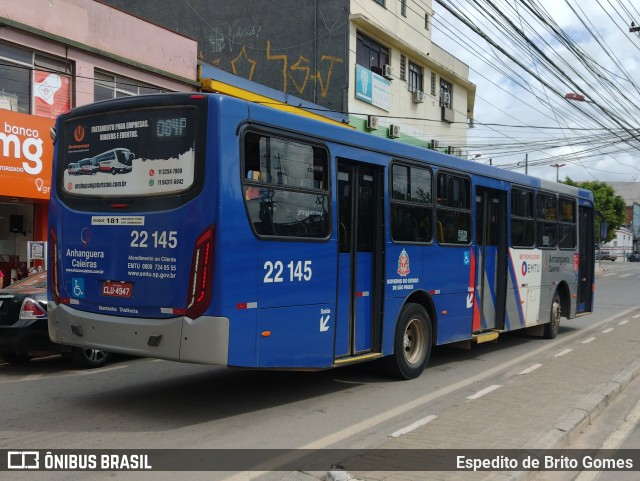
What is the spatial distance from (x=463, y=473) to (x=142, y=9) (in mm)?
29416

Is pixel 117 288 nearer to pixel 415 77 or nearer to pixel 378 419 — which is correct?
pixel 378 419

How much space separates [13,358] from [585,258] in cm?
1179

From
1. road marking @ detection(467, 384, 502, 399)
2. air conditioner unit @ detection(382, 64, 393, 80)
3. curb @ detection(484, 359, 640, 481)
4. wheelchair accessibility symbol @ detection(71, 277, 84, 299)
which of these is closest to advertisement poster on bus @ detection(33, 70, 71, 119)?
wheelchair accessibility symbol @ detection(71, 277, 84, 299)

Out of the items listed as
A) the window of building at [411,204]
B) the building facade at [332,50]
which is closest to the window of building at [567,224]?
the window of building at [411,204]

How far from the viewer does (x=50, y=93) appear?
1579 cm

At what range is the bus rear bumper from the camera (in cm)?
579

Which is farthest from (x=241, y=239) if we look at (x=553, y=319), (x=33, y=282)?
(x=553, y=319)

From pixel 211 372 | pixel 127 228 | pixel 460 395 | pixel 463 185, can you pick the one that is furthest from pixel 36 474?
pixel 463 185

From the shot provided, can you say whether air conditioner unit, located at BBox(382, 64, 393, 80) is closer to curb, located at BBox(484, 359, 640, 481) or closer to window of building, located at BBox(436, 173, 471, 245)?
window of building, located at BBox(436, 173, 471, 245)

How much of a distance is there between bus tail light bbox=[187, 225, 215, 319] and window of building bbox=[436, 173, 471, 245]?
4.23 m

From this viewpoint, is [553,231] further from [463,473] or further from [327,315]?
[463,473]

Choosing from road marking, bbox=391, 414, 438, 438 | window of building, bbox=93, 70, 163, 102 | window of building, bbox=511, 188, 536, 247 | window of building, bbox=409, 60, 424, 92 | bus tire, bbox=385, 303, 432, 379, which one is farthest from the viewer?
window of building, bbox=409, 60, 424, 92

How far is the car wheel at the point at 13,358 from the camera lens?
30.8ft

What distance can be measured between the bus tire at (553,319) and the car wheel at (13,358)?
9582mm
